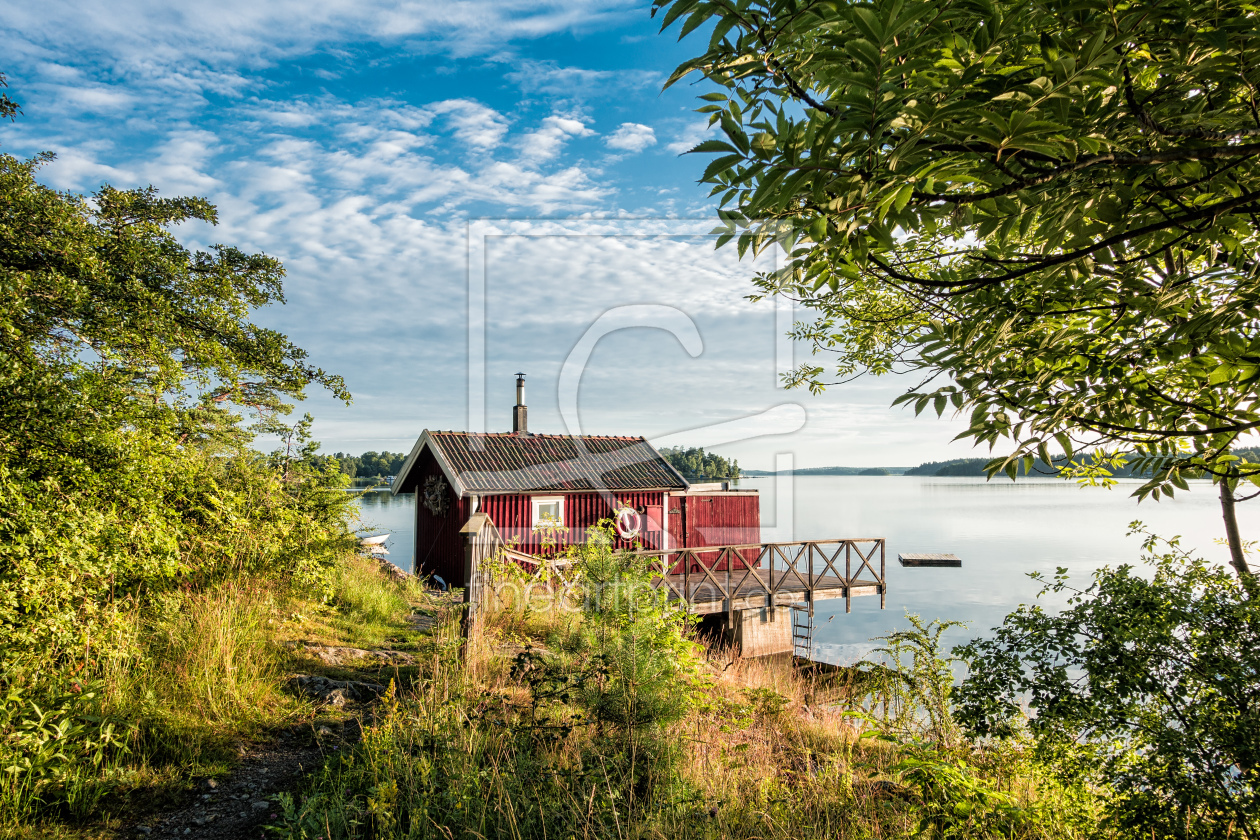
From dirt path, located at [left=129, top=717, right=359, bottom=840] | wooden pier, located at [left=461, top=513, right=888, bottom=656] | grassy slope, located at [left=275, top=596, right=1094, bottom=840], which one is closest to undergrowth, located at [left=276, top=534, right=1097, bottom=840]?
grassy slope, located at [left=275, top=596, right=1094, bottom=840]

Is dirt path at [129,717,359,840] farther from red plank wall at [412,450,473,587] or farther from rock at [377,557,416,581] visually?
red plank wall at [412,450,473,587]

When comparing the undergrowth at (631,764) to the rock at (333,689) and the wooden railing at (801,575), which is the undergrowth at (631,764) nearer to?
the rock at (333,689)

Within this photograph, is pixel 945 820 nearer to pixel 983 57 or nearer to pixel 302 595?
pixel 983 57

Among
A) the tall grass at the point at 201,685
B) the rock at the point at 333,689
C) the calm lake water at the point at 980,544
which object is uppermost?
the tall grass at the point at 201,685

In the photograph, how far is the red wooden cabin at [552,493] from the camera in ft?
45.4

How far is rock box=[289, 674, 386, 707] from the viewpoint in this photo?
4652 mm

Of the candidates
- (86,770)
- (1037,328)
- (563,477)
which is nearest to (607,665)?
(86,770)

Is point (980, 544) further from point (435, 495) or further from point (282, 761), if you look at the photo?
point (282, 761)

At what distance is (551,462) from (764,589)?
6.05m

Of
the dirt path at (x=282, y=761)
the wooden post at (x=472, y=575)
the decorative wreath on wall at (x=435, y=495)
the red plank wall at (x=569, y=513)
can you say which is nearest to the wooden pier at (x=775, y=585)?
the red plank wall at (x=569, y=513)

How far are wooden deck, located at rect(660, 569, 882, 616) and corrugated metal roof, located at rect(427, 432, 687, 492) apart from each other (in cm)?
288

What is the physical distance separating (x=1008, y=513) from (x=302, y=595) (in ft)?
308

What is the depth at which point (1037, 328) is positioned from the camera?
2.45 meters

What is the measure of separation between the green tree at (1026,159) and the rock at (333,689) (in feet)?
15.3
